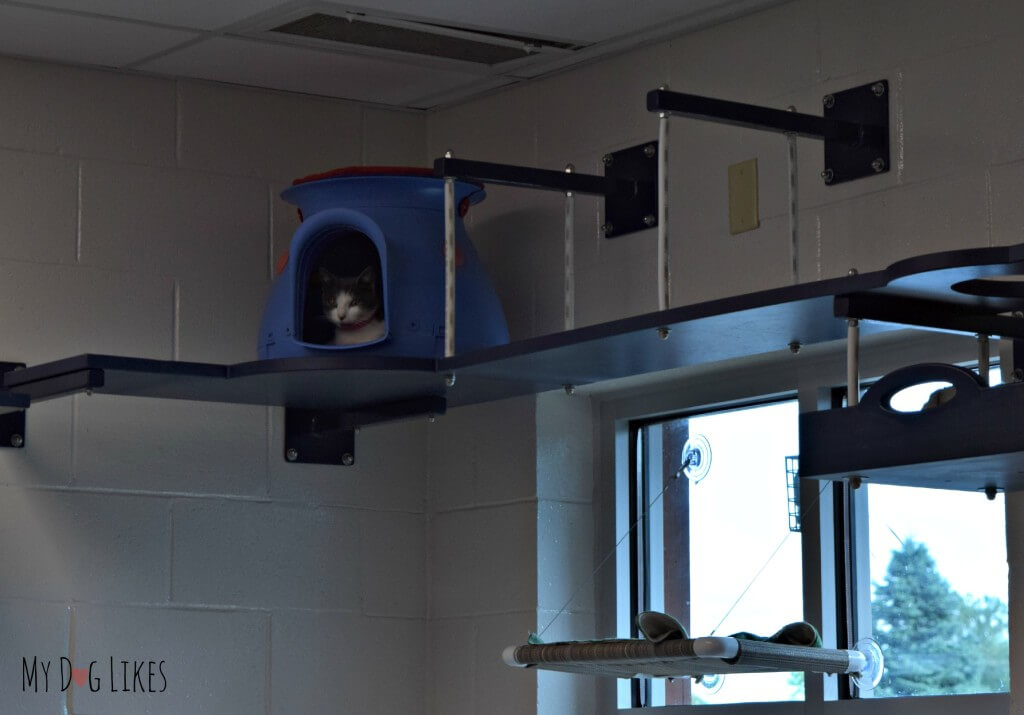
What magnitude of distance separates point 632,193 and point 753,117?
515 mm

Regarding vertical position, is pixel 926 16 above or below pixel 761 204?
above

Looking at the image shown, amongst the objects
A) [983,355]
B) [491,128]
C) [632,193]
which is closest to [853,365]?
[983,355]

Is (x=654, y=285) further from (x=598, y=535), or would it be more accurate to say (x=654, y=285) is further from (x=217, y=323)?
(x=217, y=323)

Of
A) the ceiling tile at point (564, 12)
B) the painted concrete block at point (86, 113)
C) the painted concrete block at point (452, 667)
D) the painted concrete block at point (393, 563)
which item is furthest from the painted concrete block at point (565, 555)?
the painted concrete block at point (86, 113)

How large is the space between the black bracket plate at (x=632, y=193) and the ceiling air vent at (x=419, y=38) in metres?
0.21

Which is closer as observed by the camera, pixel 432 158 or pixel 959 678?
pixel 959 678

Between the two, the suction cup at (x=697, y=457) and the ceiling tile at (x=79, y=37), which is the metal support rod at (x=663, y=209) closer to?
the suction cup at (x=697, y=457)

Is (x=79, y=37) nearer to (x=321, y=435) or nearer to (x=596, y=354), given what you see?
(x=321, y=435)

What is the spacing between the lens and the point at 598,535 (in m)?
3.11

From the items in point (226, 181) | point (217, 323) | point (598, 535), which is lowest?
point (598, 535)

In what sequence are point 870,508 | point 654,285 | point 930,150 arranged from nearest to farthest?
1. point 930,150
2. point 870,508
3. point 654,285

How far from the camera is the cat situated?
9.19 ft

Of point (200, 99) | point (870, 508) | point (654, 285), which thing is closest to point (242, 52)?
point (200, 99)

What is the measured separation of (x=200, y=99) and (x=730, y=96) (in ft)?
3.24
